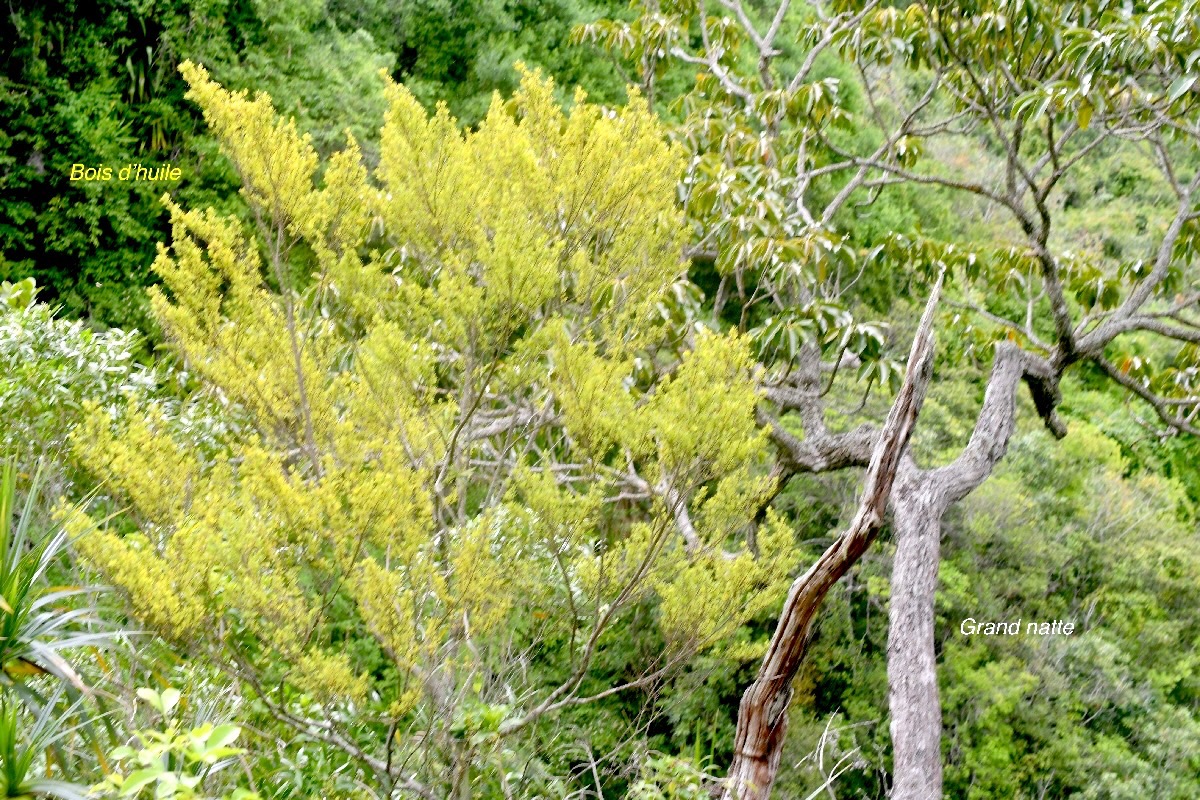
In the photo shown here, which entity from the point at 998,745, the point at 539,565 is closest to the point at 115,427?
the point at 539,565

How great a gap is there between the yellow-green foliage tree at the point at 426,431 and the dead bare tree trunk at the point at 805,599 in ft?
0.37

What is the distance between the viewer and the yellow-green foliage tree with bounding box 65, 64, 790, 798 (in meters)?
2.04

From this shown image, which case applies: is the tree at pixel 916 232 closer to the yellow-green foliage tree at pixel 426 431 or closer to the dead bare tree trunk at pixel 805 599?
the dead bare tree trunk at pixel 805 599

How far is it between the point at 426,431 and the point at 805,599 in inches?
42.0

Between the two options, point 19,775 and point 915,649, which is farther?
point 915,649

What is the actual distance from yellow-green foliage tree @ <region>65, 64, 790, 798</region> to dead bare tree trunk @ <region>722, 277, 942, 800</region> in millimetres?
113

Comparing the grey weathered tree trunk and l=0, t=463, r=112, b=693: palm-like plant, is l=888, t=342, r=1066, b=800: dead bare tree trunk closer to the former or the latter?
the grey weathered tree trunk

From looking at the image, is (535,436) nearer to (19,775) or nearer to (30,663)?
(30,663)

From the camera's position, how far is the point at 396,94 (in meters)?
2.29

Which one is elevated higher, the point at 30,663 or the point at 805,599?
the point at 805,599

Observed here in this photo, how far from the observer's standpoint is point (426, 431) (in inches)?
95.4

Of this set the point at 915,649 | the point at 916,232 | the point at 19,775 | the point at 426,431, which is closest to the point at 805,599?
the point at 915,649

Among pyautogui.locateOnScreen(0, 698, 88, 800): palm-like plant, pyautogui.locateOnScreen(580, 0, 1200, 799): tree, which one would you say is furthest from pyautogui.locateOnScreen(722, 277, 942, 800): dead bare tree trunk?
pyautogui.locateOnScreen(0, 698, 88, 800): palm-like plant

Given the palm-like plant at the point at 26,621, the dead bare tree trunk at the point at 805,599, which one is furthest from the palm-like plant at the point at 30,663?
the dead bare tree trunk at the point at 805,599
